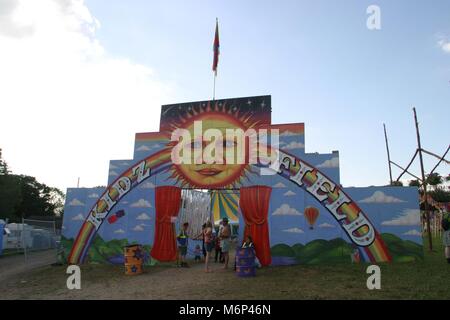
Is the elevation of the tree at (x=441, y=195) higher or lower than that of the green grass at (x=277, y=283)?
higher

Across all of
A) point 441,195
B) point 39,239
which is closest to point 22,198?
point 39,239

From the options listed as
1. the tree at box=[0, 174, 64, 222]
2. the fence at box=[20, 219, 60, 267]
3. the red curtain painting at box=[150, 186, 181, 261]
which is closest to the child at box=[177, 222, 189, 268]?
the red curtain painting at box=[150, 186, 181, 261]

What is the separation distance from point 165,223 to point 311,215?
5.44 meters

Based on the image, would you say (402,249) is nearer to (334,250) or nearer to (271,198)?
(334,250)

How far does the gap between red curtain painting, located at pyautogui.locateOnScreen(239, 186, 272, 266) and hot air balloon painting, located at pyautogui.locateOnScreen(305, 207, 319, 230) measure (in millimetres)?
1372

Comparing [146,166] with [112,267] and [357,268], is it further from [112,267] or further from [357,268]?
[357,268]

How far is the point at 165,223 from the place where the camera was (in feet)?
42.9

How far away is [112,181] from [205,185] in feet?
13.4

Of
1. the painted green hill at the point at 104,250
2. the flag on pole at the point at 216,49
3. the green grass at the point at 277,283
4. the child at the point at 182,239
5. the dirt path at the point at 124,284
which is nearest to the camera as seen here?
the green grass at the point at 277,283

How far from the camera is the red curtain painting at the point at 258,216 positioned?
1165cm

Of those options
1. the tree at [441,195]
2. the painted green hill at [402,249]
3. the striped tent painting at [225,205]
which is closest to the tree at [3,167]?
the striped tent painting at [225,205]

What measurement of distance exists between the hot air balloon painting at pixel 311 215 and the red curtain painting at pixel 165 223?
15.8 feet

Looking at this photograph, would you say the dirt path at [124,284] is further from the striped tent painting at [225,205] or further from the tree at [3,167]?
the tree at [3,167]
